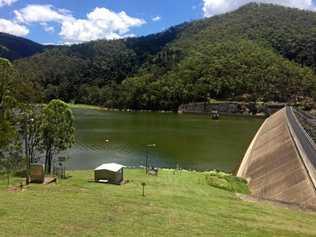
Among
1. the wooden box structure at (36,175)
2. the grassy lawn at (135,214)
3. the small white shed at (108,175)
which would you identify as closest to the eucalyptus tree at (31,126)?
the wooden box structure at (36,175)

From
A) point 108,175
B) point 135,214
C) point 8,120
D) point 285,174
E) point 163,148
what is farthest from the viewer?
point 163,148

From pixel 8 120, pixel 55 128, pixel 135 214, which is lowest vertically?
pixel 135 214

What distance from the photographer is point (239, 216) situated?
21.4 metres

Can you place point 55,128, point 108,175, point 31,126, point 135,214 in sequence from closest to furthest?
point 135,214 → point 108,175 → point 31,126 → point 55,128

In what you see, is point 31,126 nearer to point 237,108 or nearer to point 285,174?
point 285,174

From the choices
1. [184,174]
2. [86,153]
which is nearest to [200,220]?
[184,174]

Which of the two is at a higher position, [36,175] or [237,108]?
[237,108]

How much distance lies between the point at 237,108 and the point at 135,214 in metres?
143

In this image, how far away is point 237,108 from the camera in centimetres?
15988

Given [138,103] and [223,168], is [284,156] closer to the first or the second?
[223,168]

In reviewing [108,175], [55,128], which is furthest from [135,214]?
[55,128]

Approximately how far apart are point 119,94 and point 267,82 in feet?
207

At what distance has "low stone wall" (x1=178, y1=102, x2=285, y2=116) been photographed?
155375 millimetres

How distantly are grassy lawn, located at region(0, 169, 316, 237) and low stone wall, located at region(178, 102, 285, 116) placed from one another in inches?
5199
